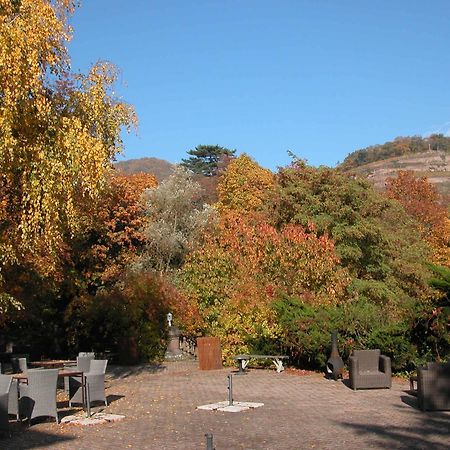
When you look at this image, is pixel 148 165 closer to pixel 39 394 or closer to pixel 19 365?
pixel 19 365

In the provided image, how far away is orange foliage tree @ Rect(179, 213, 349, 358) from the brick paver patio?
4735 mm

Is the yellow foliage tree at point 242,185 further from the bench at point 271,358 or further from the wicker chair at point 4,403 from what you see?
the wicker chair at point 4,403

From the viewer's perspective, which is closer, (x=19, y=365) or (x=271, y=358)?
(x=19, y=365)

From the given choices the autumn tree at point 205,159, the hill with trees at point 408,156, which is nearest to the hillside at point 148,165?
the autumn tree at point 205,159

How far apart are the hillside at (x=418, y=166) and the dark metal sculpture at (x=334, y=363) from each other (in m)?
79.8

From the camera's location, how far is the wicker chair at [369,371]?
1249cm

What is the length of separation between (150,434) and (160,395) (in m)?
4.21

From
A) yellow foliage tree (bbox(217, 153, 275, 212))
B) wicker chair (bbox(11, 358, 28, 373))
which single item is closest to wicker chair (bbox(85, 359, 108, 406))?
wicker chair (bbox(11, 358, 28, 373))

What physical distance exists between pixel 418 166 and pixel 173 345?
325 ft

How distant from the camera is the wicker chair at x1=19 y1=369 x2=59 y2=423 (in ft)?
30.3

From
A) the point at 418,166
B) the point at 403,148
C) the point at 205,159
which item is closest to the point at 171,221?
the point at 205,159

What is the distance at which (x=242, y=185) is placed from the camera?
4700 centimetres

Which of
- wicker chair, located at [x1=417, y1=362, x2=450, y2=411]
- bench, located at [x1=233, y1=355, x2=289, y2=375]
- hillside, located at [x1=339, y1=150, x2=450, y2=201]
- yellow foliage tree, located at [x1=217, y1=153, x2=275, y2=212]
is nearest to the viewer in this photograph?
wicker chair, located at [x1=417, y1=362, x2=450, y2=411]

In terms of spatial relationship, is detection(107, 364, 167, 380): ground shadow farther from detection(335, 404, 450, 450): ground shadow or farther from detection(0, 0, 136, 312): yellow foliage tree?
detection(335, 404, 450, 450): ground shadow
